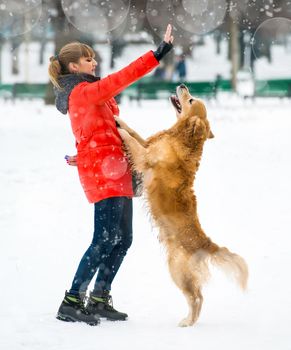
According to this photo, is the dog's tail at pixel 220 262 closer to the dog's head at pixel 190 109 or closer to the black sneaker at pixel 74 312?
the black sneaker at pixel 74 312

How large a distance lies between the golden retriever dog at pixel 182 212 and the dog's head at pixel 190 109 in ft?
0.18

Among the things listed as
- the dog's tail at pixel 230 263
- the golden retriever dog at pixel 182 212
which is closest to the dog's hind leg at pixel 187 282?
the golden retriever dog at pixel 182 212

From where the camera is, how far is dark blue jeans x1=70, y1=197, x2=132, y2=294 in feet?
16.2

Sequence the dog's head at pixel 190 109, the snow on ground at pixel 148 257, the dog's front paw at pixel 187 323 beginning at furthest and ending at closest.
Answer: the dog's head at pixel 190 109, the dog's front paw at pixel 187 323, the snow on ground at pixel 148 257

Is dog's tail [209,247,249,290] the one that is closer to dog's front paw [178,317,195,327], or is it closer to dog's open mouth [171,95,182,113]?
dog's front paw [178,317,195,327]

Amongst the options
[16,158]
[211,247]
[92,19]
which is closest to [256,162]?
[16,158]

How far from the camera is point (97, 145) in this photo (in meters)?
4.95

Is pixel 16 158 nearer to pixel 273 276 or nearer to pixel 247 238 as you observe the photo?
pixel 247 238

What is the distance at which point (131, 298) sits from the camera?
5836 mm

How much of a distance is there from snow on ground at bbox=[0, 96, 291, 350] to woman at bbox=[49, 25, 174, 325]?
185mm

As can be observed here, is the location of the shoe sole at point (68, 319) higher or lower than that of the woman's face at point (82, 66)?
lower

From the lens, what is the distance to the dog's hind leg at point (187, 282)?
16.4 ft

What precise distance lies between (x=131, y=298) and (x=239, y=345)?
1.44 meters

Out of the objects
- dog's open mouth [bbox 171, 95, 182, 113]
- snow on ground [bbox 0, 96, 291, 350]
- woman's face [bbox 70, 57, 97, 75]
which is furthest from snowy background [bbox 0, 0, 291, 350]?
woman's face [bbox 70, 57, 97, 75]
